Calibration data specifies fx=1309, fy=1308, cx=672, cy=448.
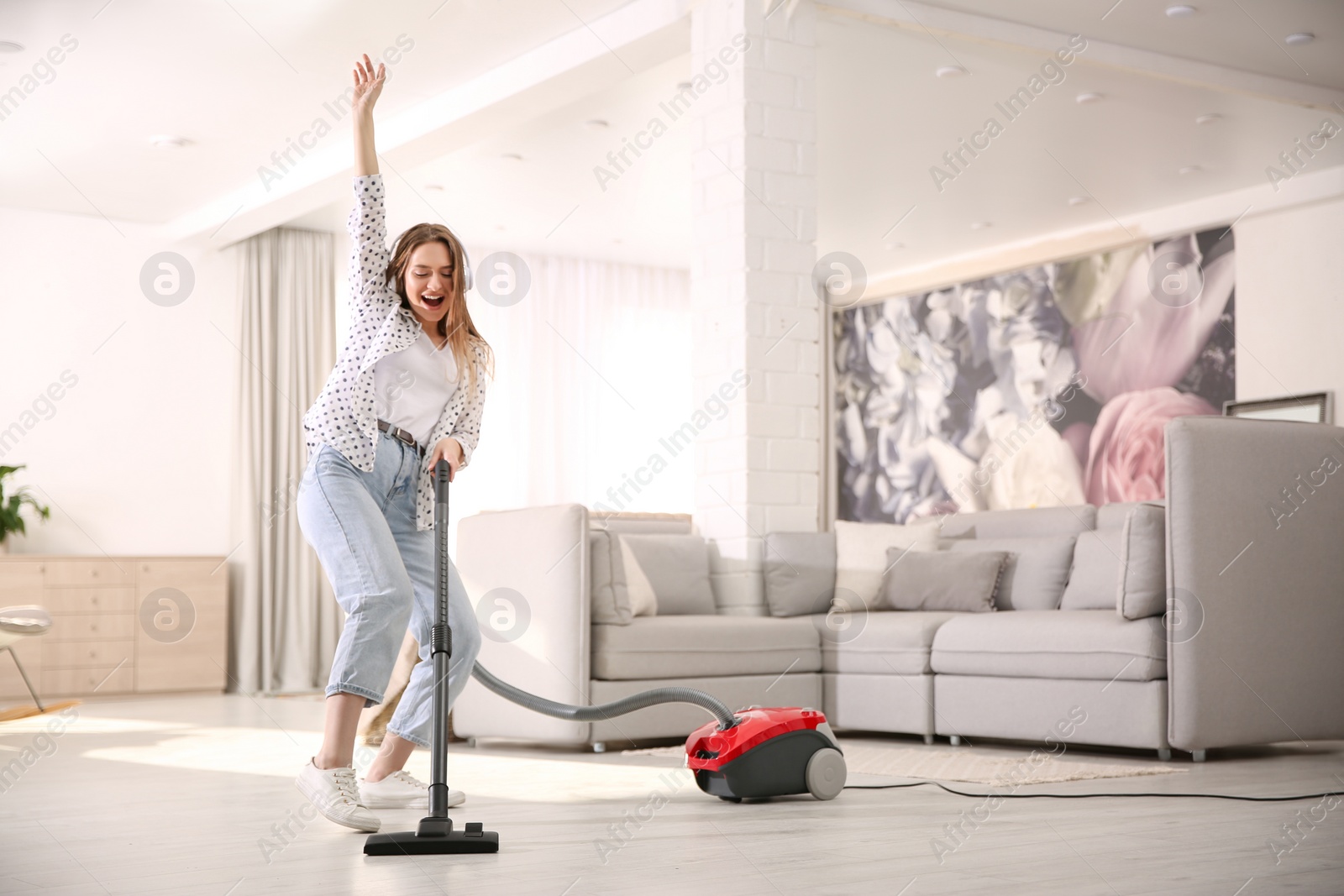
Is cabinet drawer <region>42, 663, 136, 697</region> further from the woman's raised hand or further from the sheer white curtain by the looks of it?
the woman's raised hand

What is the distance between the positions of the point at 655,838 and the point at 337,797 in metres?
0.56

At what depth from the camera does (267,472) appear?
25.4ft

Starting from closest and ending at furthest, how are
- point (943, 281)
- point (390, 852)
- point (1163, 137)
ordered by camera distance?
point (390, 852), point (1163, 137), point (943, 281)

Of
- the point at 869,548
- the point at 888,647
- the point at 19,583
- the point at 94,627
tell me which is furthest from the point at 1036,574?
the point at 19,583

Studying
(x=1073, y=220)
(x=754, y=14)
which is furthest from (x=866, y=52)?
(x=1073, y=220)

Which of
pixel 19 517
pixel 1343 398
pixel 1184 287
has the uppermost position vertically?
pixel 1184 287

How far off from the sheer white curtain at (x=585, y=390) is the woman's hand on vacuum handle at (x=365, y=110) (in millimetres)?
5853

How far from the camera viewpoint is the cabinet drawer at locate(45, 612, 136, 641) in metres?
6.76

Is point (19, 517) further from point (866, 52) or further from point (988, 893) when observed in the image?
point (988, 893)

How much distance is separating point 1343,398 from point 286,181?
5.71 metres

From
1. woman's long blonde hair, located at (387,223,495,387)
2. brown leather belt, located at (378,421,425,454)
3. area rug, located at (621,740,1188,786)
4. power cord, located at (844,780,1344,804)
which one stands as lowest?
area rug, located at (621,740,1188,786)

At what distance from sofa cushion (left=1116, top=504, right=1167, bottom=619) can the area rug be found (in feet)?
1.39

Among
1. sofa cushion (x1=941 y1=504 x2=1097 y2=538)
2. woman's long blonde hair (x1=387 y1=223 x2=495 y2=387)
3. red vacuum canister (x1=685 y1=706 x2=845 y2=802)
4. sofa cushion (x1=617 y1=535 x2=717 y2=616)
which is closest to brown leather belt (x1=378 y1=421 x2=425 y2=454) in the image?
woman's long blonde hair (x1=387 y1=223 x2=495 y2=387)

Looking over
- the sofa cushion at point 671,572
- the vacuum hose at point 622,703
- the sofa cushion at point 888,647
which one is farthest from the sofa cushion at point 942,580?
the vacuum hose at point 622,703
